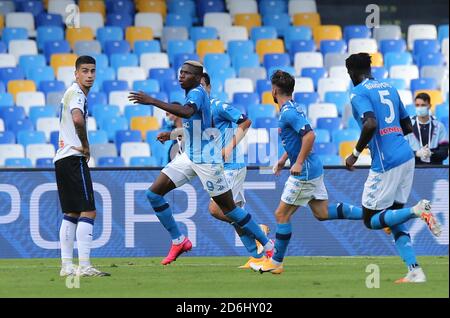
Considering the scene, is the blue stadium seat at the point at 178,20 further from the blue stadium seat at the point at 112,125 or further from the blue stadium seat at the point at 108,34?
the blue stadium seat at the point at 112,125

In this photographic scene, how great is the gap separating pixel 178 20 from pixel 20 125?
4.26m

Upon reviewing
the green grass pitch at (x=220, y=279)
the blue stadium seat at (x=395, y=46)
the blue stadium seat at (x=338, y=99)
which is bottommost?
the green grass pitch at (x=220, y=279)

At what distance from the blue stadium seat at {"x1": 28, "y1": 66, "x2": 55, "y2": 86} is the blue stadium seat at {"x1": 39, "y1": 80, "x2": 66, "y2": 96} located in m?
0.26

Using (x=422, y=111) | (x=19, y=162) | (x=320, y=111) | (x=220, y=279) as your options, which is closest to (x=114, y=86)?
(x=19, y=162)

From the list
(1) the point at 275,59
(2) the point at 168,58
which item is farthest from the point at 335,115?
(2) the point at 168,58

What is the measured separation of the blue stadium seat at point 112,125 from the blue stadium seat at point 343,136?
3314mm

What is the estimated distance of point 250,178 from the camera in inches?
519

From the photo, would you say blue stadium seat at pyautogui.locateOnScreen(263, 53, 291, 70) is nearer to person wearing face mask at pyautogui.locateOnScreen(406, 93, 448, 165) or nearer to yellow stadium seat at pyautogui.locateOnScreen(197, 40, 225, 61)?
yellow stadium seat at pyautogui.locateOnScreen(197, 40, 225, 61)

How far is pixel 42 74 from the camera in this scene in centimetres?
1872

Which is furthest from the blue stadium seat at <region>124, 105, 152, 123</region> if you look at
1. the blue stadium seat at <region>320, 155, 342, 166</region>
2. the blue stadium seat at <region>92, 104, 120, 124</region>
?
the blue stadium seat at <region>320, 155, 342, 166</region>

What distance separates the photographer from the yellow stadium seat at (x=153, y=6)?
2070 cm

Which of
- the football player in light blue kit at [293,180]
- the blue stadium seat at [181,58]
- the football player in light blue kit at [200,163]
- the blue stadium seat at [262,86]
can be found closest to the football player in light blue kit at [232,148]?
the football player in light blue kit at [200,163]

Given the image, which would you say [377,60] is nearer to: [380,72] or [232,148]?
[380,72]

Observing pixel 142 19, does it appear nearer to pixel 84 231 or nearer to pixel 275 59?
pixel 275 59
